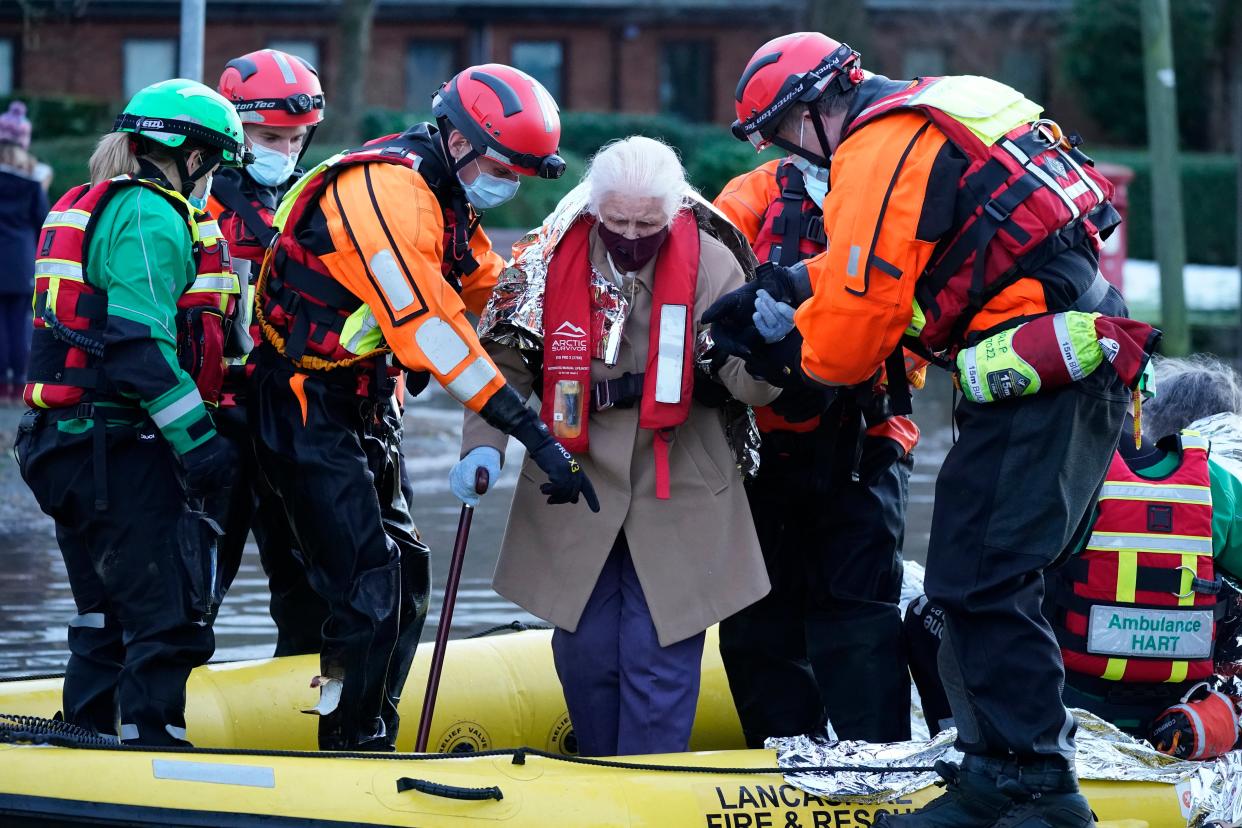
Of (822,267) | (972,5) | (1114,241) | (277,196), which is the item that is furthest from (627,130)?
(822,267)

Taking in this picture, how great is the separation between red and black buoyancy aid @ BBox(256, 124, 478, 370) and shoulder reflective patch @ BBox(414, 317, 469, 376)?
12.3 inches

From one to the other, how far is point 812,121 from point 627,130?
23.3m

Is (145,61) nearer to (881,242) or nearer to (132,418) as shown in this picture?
(132,418)

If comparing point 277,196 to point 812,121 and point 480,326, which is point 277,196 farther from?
point 812,121

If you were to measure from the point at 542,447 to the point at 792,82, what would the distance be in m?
1.16

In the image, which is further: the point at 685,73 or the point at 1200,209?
the point at 685,73

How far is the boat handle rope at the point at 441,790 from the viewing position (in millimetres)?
4172

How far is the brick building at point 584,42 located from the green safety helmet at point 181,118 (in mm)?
26340

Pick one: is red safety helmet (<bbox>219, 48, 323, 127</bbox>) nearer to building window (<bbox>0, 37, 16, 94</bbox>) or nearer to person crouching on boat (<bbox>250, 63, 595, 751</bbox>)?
person crouching on boat (<bbox>250, 63, 595, 751</bbox>)

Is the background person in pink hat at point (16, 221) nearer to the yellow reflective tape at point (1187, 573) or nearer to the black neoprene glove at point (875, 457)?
the black neoprene glove at point (875, 457)

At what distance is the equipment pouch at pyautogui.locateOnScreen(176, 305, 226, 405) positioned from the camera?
4.81 meters

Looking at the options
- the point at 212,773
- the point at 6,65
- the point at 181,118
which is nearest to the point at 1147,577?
the point at 212,773

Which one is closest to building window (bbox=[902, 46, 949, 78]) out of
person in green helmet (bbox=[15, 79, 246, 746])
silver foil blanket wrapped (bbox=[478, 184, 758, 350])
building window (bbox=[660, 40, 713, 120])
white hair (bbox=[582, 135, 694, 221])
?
building window (bbox=[660, 40, 713, 120])

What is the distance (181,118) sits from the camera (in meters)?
4.66
